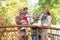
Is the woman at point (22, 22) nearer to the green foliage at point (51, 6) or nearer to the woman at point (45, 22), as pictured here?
the woman at point (45, 22)

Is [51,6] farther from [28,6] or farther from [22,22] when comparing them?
[22,22]

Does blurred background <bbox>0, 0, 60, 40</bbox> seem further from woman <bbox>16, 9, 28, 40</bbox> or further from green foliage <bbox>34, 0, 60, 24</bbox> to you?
woman <bbox>16, 9, 28, 40</bbox>

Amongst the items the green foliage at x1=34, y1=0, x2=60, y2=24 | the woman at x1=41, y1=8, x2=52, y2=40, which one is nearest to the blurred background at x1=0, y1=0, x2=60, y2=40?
the green foliage at x1=34, y1=0, x2=60, y2=24

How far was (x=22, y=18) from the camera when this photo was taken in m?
A: 4.37

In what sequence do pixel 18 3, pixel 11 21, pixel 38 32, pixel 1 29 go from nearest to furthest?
pixel 38 32 → pixel 1 29 → pixel 11 21 → pixel 18 3

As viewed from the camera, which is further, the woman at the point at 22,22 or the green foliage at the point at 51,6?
the green foliage at the point at 51,6

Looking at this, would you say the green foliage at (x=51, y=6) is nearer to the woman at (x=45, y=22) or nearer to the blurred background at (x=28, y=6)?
the blurred background at (x=28, y=6)

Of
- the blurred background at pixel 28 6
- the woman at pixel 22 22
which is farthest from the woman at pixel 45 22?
the blurred background at pixel 28 6

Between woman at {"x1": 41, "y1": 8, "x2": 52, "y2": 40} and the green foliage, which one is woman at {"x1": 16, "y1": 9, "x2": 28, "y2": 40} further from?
the green foliage

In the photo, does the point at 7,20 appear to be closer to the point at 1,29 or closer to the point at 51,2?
the point at 51,2

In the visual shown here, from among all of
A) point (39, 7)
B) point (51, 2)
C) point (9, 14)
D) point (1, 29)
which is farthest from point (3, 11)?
point (1, 29)

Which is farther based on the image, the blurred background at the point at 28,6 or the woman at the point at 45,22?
the blurred background at the point at 28,6

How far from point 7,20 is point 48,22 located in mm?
4165

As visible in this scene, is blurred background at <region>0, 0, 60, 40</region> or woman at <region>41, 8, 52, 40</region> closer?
woman at <region>41, 8, 52, 40</region>
